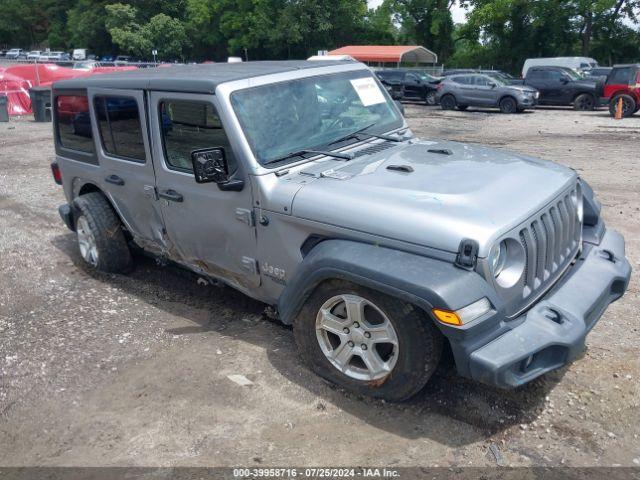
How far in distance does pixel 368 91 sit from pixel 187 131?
146 cm

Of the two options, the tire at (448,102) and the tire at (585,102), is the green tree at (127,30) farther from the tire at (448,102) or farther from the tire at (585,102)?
the tire at (585,102)

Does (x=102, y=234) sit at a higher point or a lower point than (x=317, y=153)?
lower

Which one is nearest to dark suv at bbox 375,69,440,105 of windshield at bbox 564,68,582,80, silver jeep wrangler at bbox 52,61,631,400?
windshield at bbox 564,68,582,80

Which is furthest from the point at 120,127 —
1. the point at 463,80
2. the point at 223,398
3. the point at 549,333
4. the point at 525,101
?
the point at 463,80

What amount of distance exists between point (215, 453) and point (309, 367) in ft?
2.96

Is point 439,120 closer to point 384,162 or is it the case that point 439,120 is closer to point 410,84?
point 410,84

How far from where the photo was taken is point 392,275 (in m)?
2.96

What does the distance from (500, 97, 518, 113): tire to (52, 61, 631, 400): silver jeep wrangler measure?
1765 centimetres

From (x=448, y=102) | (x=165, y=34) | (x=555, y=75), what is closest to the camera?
(x=555, y=75)

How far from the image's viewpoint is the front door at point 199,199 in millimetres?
3867

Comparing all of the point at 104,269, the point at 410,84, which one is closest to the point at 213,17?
the point at 410,84

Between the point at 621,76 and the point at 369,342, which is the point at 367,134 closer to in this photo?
the point at 369,342

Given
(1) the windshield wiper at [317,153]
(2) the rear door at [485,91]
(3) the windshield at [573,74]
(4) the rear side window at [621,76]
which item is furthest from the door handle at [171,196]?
(3) the windshield at [573,74]

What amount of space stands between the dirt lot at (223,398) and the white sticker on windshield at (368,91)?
188 cm
